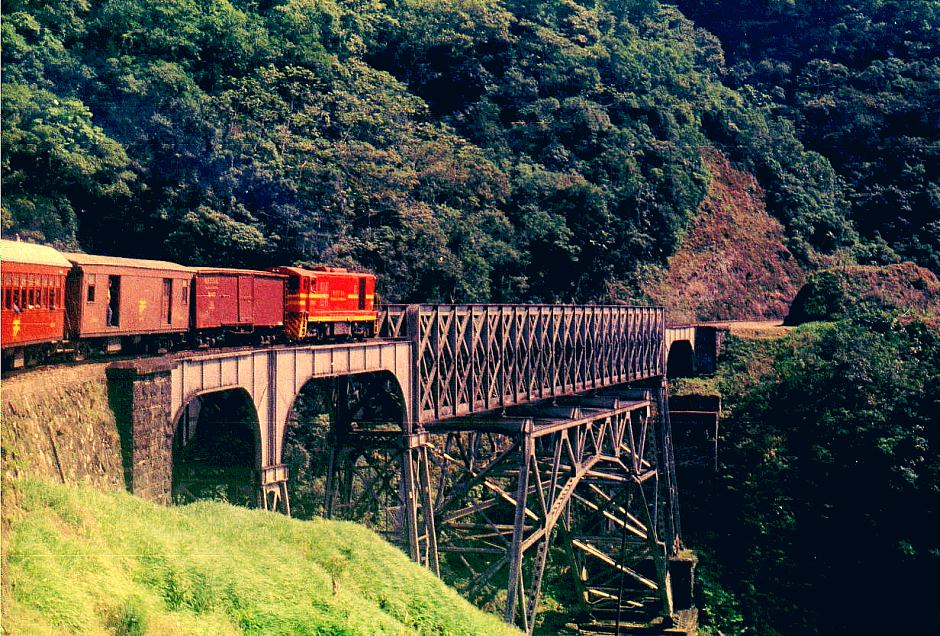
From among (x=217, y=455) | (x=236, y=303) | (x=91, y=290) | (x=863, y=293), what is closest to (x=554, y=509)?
(x=236, y=303)

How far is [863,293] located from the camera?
227ft

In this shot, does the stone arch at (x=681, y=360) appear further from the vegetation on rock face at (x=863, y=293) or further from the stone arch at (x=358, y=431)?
the stone arch at (x=358, y=431)

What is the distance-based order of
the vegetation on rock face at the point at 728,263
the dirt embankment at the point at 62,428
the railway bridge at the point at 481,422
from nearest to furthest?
the dirt embankment at the point at 62,428
the railway bridge at the point at 481,422
the vegetation on rock face at the point at 728,263

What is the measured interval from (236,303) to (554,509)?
11301 millimetres

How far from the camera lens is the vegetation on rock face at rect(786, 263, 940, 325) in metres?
67.2

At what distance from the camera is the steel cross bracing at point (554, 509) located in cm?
3102

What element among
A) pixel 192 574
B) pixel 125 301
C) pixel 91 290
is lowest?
pixel 192 574

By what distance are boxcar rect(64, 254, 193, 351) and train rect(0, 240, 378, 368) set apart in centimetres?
2

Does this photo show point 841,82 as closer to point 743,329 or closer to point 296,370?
point 743,329

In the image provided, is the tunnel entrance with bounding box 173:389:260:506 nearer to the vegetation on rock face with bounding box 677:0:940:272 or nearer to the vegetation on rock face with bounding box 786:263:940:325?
the vegetation on rock face with bounding box 786:263:940:325

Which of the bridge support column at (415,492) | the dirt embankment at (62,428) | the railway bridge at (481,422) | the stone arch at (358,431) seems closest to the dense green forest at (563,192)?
the railway bridge at (481,422)

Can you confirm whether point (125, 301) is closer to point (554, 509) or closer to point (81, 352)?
point (81, 352)

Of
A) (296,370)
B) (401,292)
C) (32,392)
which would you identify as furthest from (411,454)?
(401,292)

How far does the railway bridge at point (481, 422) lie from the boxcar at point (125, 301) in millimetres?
2043
